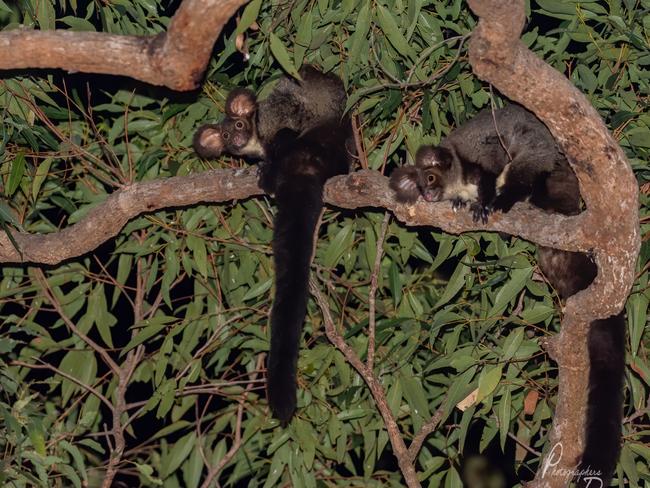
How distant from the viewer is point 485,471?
7422 mm

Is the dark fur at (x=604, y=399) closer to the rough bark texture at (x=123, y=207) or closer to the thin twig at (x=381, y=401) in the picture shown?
the thin twig at (x=381, y=401)

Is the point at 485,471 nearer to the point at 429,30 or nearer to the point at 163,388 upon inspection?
the point at 163,388

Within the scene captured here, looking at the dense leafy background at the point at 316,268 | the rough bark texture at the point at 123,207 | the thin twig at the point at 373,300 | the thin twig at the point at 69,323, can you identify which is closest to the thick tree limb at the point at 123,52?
the dense leafy background at the point at 316,268

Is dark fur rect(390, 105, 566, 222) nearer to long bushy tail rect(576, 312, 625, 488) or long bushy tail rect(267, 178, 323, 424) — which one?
long bushy tail rect(267, 178, 323, 424)

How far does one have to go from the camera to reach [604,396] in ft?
13.9

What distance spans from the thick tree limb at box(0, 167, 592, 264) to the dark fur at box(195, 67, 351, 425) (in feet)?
0.48

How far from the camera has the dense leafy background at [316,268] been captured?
465 cm

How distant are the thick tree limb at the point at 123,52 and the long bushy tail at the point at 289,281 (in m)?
1.24

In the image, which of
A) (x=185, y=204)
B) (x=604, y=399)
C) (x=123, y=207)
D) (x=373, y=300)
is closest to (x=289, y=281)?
(x=373, y=300)

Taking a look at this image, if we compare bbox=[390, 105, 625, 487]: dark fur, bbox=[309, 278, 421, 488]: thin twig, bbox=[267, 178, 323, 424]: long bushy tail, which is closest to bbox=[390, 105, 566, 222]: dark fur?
bbox=[390, 105, 625, 487]: dark fur

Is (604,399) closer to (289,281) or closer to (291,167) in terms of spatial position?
(289,281)

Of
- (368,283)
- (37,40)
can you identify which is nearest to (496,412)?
(368,283)

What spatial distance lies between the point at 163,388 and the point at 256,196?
3.57 ft

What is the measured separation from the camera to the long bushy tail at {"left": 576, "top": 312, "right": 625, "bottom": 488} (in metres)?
4.12
